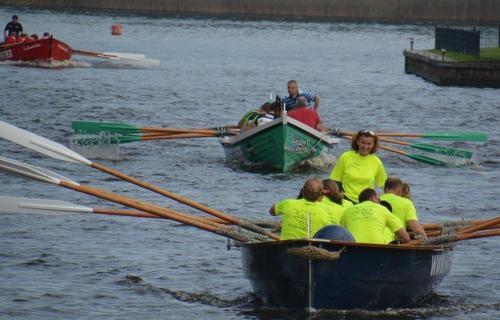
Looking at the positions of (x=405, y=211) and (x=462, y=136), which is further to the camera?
(x=462, y=136)

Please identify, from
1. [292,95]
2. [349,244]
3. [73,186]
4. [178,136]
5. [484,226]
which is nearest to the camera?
[349,244]

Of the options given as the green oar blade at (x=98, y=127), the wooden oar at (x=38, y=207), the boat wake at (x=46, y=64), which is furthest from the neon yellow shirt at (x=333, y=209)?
the boat wake at (x=46, y=64)

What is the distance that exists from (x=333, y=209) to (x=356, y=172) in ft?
6.73

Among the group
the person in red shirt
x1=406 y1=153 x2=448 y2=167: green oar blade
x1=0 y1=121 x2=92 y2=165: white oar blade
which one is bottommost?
x1=406 y1=153 x2=448 y2=167: green oar blade

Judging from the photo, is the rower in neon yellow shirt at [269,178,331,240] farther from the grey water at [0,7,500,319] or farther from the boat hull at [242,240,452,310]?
the grey water at [0,7,500,319]

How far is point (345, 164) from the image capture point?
63.9 feet

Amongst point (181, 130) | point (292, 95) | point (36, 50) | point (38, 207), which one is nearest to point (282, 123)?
point (292, 95)

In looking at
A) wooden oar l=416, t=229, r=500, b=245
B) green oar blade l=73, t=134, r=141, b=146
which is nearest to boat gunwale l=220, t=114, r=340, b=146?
green oar blade l=73, t=134, r=141, b=146

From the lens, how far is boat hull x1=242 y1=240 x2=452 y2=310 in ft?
53.9

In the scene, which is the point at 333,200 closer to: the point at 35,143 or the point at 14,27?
the point at 35,143

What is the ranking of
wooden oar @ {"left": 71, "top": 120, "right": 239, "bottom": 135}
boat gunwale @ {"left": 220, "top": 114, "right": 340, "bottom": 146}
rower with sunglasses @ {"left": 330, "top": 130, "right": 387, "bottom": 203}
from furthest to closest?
wooden oar @ {"left": 71, "top": 120, "right": 239, "bottom": 135}, boat gunwale @ {"left": 220, "top": 114, "right": 340, "bottom": 146}, rower with sunglasses @ {"left": 330, "top": 130, "right": 387, "bottom": 203}

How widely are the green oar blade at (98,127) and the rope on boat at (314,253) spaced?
15318 mm

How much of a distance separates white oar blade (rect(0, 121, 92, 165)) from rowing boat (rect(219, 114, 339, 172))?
909cm

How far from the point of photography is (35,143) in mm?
19203
